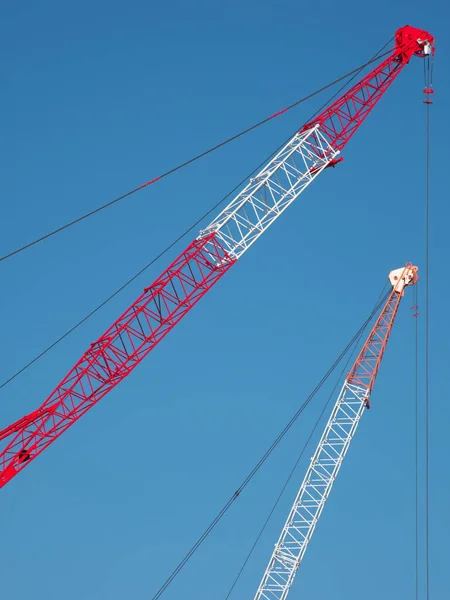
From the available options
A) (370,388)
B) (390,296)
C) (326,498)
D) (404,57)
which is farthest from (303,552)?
(404,57)

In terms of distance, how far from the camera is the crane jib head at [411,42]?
383ft

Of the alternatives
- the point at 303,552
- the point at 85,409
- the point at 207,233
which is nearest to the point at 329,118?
the point at 207,233

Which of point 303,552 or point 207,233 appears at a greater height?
point 207,233

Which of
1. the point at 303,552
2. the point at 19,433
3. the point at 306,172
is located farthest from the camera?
the point at 303,552

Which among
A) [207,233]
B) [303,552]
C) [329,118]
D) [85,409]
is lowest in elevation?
[303,552]

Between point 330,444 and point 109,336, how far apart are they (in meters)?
35.0

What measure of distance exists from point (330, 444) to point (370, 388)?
21.8 feet

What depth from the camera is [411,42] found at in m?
117

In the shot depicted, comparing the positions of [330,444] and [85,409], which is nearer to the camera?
[85,409]

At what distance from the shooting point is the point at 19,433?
339 ft

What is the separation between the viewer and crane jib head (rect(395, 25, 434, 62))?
4601 inches

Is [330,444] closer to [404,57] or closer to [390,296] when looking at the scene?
[390,296]

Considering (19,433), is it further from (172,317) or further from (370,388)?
(370,388)

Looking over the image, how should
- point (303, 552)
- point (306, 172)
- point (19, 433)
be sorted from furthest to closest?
point (303, 552) → point (306, 172) → point (19, 433)
